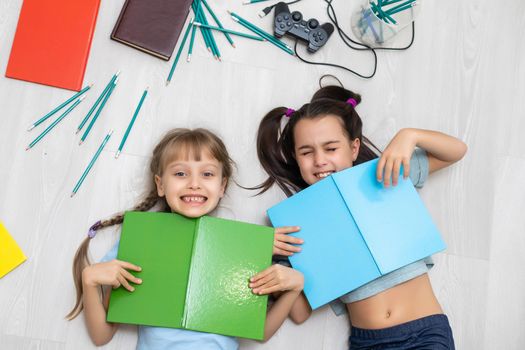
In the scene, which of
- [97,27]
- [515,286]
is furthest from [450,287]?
[97,27]

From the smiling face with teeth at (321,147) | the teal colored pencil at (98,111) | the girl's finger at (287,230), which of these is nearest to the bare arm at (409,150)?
the smiling face with teeth at (321,147)

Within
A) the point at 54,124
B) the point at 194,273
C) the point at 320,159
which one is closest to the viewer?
the point at 194,273

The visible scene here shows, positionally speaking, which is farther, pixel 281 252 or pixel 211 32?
pixel 211 32

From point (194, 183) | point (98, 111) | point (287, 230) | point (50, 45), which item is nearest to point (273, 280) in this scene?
point (287, 230)

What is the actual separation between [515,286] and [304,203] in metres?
0.61

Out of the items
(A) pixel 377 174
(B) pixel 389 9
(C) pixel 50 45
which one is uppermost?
(B) pixel 389 9

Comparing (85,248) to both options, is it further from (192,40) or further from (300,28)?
(300,28)

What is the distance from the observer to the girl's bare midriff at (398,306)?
114cm

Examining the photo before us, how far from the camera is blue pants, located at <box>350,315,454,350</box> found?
1.12 meters

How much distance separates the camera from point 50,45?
1303 mm

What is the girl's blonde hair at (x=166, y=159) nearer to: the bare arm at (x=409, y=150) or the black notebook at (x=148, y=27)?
the black notebook at (x=148, y=27)

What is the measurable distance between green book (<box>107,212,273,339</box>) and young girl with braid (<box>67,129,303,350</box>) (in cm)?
3

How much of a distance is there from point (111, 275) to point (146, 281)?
76 millimetres

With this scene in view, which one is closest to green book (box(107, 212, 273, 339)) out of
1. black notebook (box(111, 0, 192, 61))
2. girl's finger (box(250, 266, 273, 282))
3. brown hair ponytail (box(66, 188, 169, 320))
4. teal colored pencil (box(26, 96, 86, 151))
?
girl's finger (box(250, 266, 273, 282))
